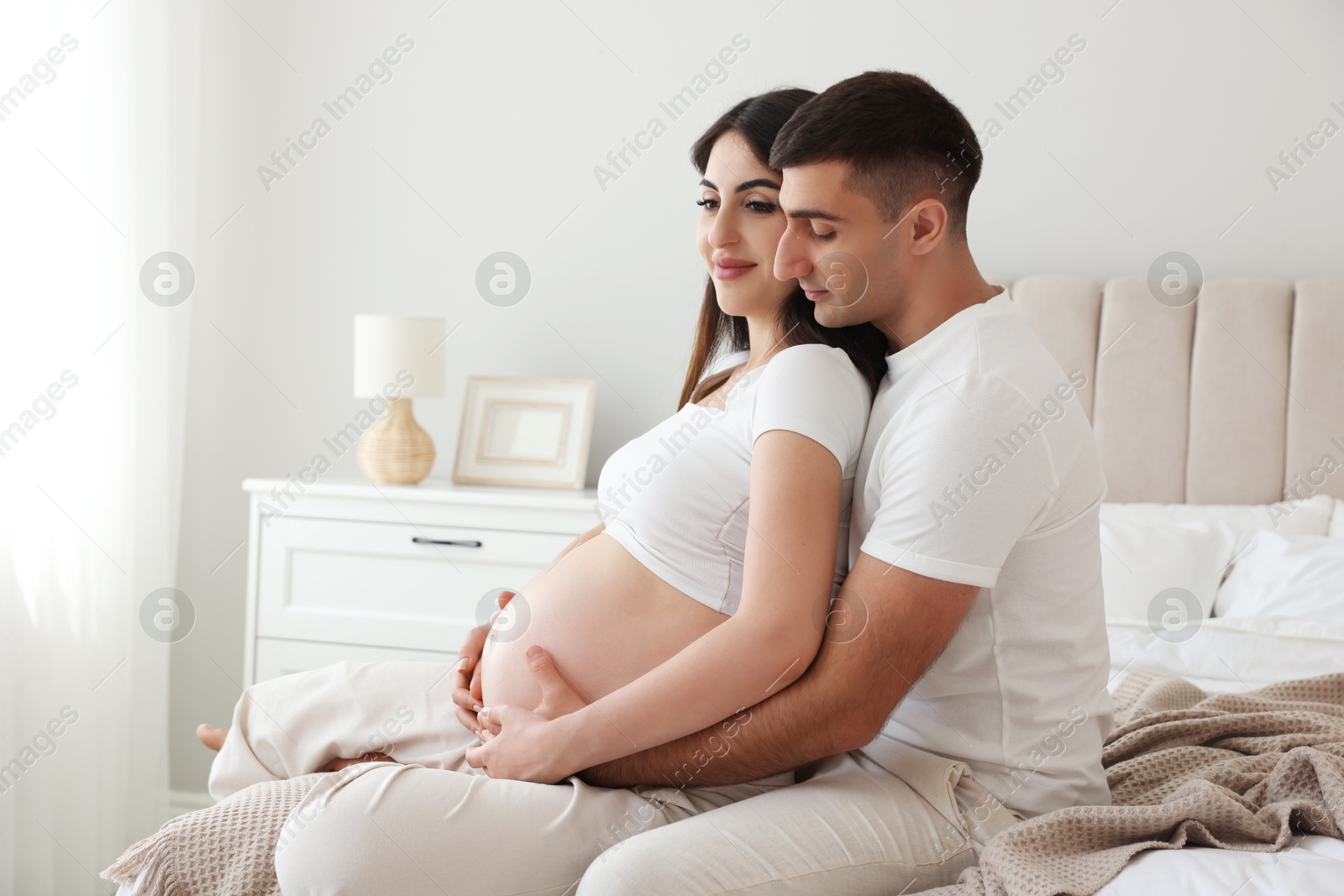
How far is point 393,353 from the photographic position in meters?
2.44

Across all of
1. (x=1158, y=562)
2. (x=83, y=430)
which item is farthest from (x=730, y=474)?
(x=83, y=430)

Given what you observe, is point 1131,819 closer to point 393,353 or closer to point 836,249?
point 836,249

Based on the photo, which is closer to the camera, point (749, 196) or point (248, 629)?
point (749, 196)

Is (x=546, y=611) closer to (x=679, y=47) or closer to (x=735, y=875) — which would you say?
(x=735, y=875)

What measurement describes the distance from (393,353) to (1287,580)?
1.87 metres

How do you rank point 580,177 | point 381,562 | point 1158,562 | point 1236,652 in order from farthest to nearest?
point 580,177 < point 381,562 < point 1158,562 < point 1236,652

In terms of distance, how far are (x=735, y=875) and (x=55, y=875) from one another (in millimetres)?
1871

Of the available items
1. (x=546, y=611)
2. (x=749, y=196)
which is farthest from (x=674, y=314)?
(x=546, y=611)

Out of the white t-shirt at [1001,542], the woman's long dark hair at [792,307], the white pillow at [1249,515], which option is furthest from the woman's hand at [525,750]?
the white pillow at [1249,515]

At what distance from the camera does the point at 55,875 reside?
2.13 m

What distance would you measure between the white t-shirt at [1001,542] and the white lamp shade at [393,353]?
5.24 feet

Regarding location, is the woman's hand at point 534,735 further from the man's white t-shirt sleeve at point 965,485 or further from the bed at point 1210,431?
the bed at point 1210,431

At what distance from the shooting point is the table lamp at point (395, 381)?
96.1 inches

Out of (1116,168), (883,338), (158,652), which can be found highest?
(1116,168)
